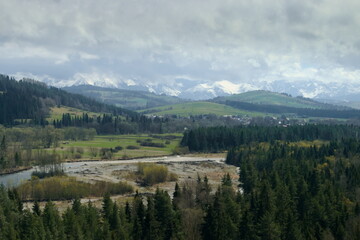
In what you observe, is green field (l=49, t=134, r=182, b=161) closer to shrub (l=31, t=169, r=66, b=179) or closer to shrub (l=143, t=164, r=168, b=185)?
shrub (l=31, t=169, r=66, b=179)

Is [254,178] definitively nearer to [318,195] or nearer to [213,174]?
[318,195]

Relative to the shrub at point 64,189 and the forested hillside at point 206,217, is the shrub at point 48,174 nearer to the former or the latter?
the shrub at point 64,189

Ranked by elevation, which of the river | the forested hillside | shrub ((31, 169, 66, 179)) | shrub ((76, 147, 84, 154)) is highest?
the forested hillside

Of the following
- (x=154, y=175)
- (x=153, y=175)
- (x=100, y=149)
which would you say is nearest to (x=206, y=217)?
(x=153, y=175)

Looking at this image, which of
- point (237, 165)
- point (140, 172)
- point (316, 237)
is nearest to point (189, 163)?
point (237, 165)

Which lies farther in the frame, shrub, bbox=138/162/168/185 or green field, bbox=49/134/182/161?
green field, bbox=49/134/182/161

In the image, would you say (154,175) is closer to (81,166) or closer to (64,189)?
(64,189)

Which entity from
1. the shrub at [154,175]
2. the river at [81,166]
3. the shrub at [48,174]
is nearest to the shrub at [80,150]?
the river at [81,166]

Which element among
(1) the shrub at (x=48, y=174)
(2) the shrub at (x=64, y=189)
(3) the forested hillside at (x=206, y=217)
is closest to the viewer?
(3) the forested hillside at (x=206, y=217)

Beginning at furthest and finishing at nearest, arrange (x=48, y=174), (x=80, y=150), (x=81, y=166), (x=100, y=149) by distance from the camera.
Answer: (x=100, y=149)
(x=80, y=150)
(x=81, y=166)
(x=48, y=174)

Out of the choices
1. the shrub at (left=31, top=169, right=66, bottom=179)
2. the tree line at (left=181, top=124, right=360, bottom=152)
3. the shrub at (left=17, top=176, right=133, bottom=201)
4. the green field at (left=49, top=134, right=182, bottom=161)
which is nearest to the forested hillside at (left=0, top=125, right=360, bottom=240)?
the shrub at (left=17, top=176, right=133, bottom=201)

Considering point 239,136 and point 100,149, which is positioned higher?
point 239,136

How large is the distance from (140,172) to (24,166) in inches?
1564

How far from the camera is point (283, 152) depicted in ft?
420
